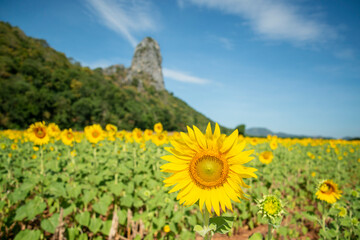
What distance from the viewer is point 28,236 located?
2.59 m

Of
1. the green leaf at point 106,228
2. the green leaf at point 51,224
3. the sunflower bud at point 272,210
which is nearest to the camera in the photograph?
the sunflower bud at point 272,210

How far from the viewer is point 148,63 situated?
584 ft

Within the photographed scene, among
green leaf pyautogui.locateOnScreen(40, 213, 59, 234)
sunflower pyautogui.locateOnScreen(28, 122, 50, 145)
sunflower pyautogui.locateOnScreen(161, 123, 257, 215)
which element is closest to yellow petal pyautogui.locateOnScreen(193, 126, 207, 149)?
sunflower pyautogui.locateOnScreen(161, 123, 257, 215)

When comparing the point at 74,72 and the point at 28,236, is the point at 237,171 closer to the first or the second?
the point at 28,236

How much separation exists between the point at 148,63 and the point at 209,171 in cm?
18801

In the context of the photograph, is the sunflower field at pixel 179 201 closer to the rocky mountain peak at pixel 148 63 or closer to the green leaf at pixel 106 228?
the green leaf at pixel 106 228

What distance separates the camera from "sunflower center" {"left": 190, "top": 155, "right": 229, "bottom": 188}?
1475 mm

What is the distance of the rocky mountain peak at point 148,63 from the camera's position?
17290 centimetres

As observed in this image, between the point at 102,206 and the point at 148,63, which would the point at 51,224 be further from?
the point at 148,63

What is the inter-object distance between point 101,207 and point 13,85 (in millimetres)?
53625

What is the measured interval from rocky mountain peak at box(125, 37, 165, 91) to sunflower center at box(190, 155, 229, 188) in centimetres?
17096

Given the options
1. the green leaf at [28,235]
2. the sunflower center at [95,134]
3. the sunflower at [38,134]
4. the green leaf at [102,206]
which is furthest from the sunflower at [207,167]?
the sunflower center at [95,134]

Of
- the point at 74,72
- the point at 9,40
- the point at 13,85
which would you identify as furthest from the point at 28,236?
the point at 9,40

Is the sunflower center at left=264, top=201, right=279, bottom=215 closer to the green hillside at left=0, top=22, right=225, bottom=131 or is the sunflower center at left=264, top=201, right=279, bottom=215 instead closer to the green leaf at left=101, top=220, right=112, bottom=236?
the green leaf at left=101, top=220, right=112, bottom=236
